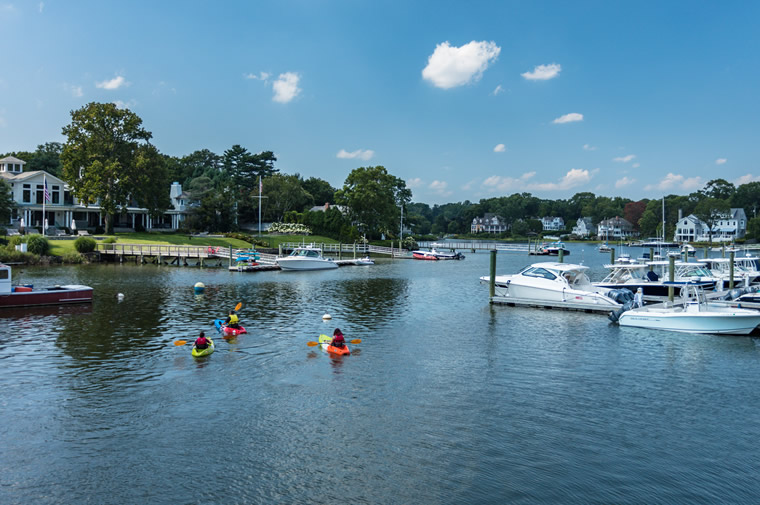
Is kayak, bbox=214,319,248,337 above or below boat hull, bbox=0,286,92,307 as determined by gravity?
below

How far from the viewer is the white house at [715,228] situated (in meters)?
160

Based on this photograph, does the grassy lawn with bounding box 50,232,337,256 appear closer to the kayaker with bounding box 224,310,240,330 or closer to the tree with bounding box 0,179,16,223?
the tree with bounding box 0,179,16,223

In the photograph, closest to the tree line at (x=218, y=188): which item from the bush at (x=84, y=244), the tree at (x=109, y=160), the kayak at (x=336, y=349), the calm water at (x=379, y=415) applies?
the tree at (x=109, y=160)

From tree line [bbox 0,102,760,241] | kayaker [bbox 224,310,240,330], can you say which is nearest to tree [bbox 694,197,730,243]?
tree line [bbox 0,102,760,241]

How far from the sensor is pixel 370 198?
105m

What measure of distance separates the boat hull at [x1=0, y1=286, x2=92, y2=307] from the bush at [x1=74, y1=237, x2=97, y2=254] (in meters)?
35.0

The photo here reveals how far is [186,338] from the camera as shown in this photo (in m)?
25.9

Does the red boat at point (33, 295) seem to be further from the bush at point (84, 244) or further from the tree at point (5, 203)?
the tree at point (5, 203)

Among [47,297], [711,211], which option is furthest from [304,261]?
[711,211]

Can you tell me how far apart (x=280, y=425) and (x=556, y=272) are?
2526 centimetres

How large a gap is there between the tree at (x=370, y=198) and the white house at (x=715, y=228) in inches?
3937

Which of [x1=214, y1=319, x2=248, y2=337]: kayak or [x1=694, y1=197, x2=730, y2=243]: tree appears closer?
[x1=214, y1=319, x2=248, y2=337]: kayak

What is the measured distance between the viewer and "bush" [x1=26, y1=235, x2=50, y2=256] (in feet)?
203

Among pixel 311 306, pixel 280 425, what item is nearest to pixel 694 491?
pixel 280 425
